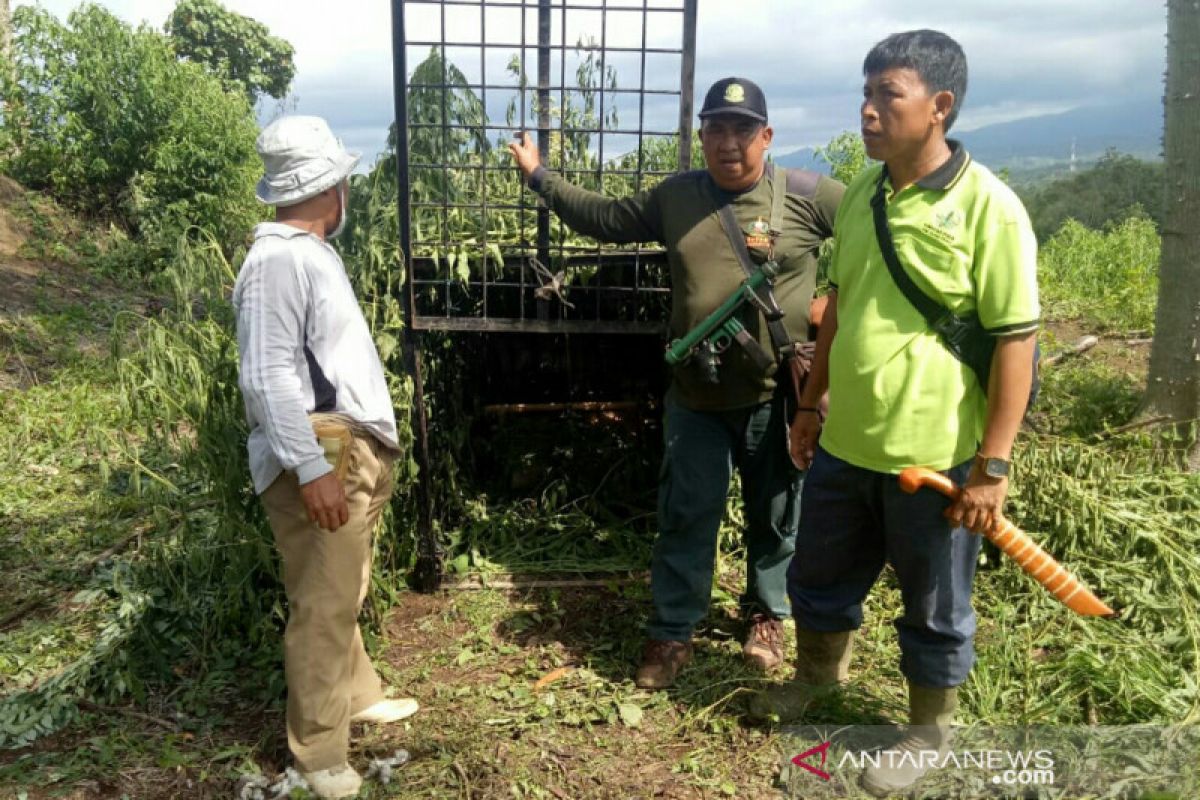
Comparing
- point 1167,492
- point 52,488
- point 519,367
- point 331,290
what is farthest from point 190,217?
point 1167,492

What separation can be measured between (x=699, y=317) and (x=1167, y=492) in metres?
2.59

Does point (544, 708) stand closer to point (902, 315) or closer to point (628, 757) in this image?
point (628, 757)

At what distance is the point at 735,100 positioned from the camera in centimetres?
312

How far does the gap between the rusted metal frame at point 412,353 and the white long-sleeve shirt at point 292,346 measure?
90 centimetres

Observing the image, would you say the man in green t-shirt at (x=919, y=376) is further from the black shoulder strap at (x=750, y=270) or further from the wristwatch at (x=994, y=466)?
the black shoulder strap at (x=750, y=270)

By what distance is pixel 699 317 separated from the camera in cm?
326

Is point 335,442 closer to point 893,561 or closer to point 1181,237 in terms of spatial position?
point 893,561

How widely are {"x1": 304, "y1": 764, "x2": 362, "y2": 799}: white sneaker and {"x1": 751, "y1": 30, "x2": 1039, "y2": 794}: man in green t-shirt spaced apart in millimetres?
1556

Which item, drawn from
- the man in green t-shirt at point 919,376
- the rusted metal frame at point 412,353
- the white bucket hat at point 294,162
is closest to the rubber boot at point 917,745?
the man in green t-shirt at point 919,376

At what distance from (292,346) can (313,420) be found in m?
0.23

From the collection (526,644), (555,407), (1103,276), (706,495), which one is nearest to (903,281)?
(706,495)

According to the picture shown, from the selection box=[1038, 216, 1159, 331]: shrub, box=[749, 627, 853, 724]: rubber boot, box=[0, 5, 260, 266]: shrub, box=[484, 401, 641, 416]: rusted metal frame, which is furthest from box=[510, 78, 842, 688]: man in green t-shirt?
box=[0, 5, 260, 266]: shrub

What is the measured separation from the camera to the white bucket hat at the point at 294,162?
8.55ft

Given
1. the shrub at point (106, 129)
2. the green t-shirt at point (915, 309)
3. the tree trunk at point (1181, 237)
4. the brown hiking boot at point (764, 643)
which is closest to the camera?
the green t-shirt at point (915, 309)
